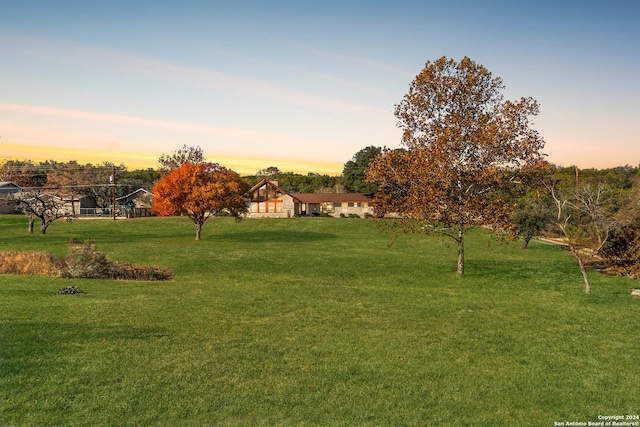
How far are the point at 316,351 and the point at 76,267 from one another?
19.7 metres

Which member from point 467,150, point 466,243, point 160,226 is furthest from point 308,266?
point 160,226

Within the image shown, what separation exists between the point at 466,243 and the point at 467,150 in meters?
25.0

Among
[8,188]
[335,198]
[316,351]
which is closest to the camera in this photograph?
[316,351]

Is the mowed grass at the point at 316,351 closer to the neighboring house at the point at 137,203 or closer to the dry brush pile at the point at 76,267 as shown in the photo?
the dry brush pile at the point at 76,267

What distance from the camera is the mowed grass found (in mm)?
9703

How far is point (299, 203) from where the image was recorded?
90.0m

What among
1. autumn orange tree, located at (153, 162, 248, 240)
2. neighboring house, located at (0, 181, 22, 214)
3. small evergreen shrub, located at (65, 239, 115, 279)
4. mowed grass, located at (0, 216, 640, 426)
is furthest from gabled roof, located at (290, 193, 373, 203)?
mowed grass, located at (0, 216, 640, 426)

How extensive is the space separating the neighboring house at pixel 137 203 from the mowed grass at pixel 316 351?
60.4m

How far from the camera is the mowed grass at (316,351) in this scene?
9703 mm

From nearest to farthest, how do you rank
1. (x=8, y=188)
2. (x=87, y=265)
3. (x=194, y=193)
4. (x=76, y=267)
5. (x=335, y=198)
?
(x=76, y=267), (x=87, y=265), (x=194, y=193), (x=8, y=188), (x=335, y=198)

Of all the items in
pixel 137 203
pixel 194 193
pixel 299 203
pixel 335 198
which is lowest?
pixel 137 203

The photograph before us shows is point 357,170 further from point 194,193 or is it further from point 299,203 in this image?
point 194,193

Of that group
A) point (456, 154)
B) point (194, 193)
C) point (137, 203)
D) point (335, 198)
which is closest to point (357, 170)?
point (335, 198)

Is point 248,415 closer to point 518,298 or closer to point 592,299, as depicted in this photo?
point 518,298
